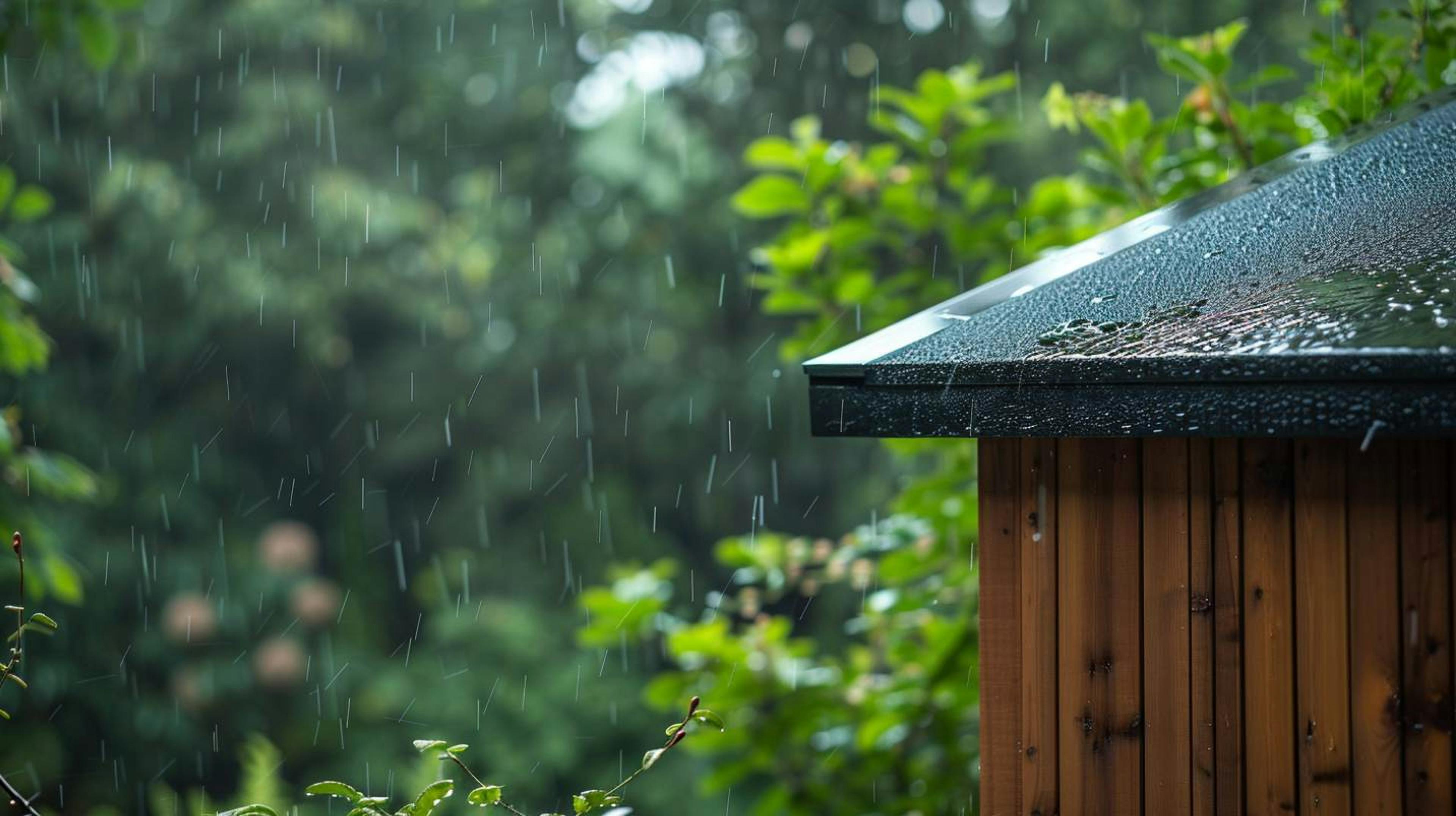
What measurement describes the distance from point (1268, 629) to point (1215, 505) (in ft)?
0.52

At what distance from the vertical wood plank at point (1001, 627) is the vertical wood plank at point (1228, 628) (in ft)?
0.80

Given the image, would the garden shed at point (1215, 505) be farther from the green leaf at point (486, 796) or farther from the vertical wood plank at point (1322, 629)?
the green leaf at point (486, 796)

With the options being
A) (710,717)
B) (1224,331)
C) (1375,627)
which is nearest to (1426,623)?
(1375,627)

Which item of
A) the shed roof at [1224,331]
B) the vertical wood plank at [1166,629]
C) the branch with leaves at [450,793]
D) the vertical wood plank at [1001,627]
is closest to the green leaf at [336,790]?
the branch with leaves at [450,793]

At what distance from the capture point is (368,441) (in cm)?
848

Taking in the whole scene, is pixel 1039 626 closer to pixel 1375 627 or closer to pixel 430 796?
pixel 1375 627

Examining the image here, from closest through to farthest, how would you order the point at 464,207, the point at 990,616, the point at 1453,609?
the point at 1453,609, the point at 990,616, the point at 464,207

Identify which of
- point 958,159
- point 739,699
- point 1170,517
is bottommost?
point 739,699

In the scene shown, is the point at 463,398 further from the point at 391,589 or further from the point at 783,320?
the point at 783,320

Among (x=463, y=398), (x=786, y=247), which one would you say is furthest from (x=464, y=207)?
(x=786, y=247)

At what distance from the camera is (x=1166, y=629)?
1278 millimetres

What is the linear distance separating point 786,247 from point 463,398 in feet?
20.8

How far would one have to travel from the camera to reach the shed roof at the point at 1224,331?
102 cm

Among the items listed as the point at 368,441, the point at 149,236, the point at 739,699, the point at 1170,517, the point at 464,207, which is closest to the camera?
the point at 1170,517
